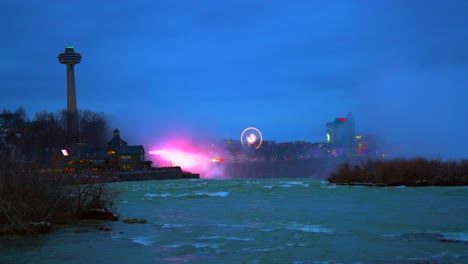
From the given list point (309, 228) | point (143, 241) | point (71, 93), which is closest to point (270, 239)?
point (309, 228)

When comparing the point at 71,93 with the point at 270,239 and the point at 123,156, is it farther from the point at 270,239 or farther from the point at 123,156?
the point at 270,239

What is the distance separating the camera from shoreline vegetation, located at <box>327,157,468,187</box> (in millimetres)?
50284

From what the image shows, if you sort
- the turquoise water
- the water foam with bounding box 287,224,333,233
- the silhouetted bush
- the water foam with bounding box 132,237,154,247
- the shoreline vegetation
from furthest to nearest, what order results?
the shoreline vegetation, the water foam with bounding box 287,224,333,233, the silhouetted bush, the water foam with bounding box 132,237,154,247, the turquoise water

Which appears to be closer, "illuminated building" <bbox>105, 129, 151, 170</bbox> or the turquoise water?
the turquoise water

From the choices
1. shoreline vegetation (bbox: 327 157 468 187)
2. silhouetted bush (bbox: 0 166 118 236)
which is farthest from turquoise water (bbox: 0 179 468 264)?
shoreline vegetation (bbox: 327 157 468 187)

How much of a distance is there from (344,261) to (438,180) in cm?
3854

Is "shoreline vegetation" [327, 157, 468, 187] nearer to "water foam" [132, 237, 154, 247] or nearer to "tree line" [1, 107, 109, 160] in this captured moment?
"water foam" [132, 237, 154, 247]

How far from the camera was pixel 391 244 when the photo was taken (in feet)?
57.5

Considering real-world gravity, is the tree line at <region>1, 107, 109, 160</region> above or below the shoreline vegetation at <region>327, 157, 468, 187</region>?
above

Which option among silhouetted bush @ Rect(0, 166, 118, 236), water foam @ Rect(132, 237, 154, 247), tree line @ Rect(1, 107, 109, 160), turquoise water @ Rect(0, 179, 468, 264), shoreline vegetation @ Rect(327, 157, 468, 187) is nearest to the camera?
turquoise water @ Rect(0, 179, 468, 264)

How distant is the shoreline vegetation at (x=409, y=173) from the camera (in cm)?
5028

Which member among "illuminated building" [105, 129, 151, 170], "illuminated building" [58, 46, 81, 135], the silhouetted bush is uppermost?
"illuminated building" [58, 46, 81, 135]

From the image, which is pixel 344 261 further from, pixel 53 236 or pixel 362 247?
pixel 53 236

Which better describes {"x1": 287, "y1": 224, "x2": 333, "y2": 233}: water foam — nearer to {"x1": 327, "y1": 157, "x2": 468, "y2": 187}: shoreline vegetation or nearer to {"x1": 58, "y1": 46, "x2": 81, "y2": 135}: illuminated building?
{"x1": 327, "y1": 157, "x2": 468, "y2": 187}: shoreline vegetation
